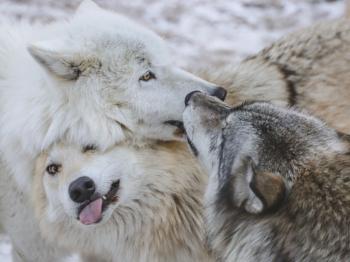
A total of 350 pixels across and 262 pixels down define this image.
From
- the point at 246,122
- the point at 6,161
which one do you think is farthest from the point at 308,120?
the point at 6,161

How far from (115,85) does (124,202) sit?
627mm

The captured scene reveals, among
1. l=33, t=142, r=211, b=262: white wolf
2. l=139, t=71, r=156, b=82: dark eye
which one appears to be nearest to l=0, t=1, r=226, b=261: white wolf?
l=139, t=71, r=156, b=82: dark eye

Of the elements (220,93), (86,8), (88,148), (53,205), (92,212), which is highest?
(86,8)

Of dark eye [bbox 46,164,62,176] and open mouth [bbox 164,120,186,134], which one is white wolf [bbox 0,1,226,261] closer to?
open mouth [bbox 164,120,186,134]

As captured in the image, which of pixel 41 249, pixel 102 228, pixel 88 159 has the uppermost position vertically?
pixel 88 159

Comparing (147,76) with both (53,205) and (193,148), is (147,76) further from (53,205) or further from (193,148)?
(53,205)

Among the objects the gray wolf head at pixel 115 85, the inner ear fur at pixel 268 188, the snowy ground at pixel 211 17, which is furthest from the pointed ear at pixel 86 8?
the snowy ground at pixel 211 17

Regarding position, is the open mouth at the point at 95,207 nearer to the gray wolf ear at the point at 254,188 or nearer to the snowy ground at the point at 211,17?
the gray wolf ear at the point at 254,188

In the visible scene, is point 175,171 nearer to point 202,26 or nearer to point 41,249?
point 41,249

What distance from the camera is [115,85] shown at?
3766 mm

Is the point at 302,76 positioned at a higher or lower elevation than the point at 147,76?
higher

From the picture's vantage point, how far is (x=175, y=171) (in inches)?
152

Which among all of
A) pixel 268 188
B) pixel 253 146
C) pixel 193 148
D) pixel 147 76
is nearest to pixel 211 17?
pixel 147 76

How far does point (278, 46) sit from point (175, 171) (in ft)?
3.46
